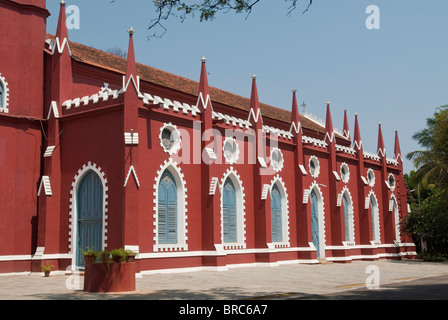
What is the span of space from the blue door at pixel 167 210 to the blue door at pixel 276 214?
24.9 feet

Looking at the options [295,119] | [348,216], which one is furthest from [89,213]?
[348,216]

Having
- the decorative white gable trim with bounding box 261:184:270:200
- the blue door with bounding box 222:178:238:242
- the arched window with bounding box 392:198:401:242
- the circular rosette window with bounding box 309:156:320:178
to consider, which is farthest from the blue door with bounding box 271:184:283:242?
the arched window with bounding box 392:198:401:242

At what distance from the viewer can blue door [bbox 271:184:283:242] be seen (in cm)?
2888

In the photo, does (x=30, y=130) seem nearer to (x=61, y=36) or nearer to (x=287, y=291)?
(x=61, y=36)

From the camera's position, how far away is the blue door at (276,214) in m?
28.9

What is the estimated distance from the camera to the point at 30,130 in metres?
22.8

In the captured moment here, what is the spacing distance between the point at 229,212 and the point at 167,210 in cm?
449

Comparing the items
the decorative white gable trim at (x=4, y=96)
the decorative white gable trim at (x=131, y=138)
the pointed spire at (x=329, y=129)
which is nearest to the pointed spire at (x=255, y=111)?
the pointed spire at (x=329, y=129)

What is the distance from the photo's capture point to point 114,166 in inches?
840

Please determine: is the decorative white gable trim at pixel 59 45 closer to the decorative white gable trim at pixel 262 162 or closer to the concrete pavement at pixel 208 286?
the concrete pavement at pixel 208 286

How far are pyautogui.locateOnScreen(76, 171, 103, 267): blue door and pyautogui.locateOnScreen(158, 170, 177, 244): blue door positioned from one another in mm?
2523

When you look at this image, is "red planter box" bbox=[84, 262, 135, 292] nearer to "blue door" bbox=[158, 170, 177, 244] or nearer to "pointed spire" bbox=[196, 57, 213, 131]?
"blue door" bbox=[158, 170, 177, 244]

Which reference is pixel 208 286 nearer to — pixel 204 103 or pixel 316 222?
pixel 204 103

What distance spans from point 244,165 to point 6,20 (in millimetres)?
13233
